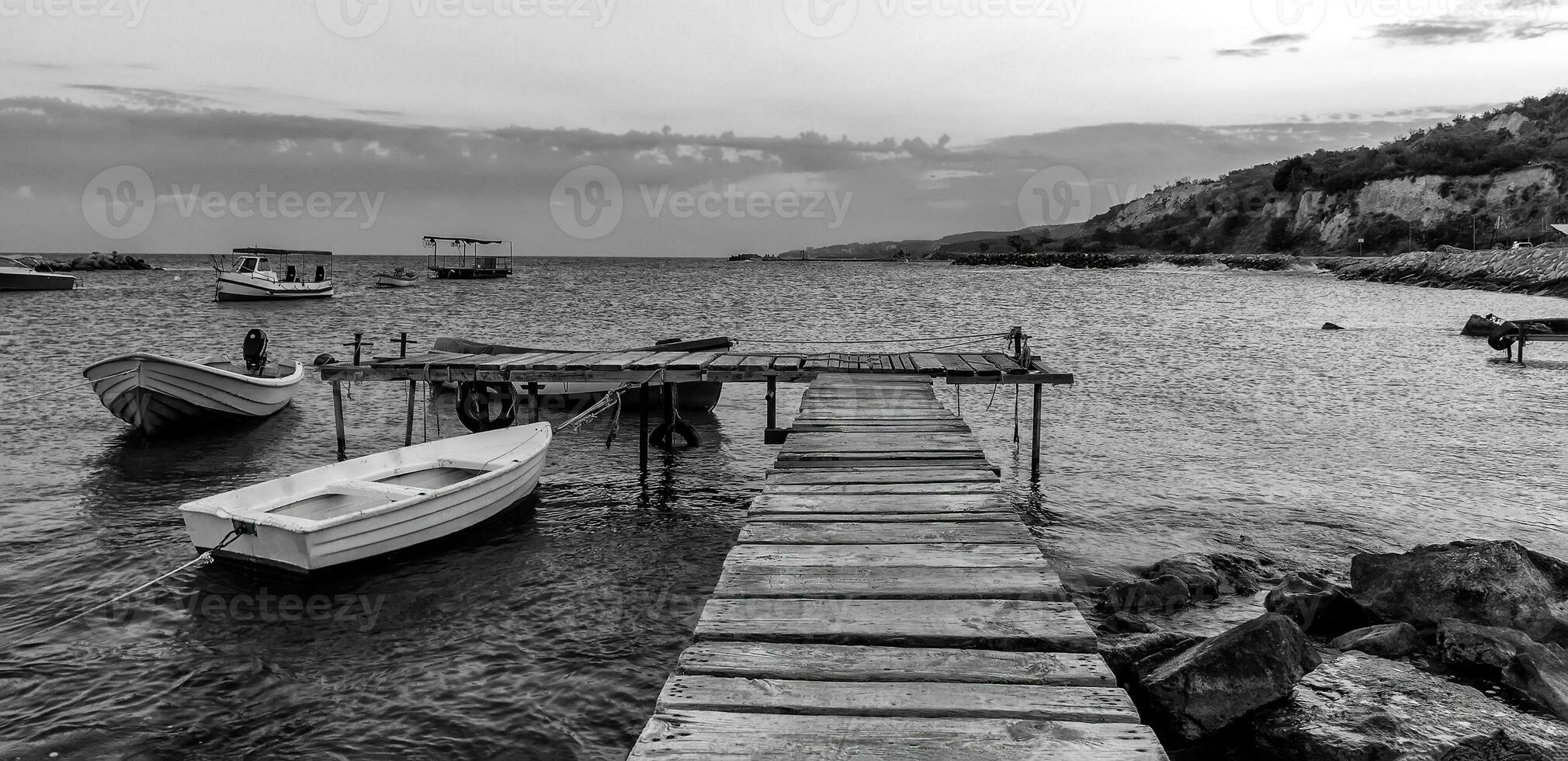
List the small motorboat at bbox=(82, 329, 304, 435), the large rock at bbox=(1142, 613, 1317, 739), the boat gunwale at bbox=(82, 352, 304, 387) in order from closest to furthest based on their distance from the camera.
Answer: the large rock at bbox=(1142, 613, 1317, 739), the boat gunwale at bbox=(82, 352, 304, 387), the small motorboat at bbox=(82, 329, 304, 435)

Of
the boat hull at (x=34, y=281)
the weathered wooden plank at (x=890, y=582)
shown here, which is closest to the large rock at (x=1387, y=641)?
the weathered wooden plank at (x=890, y=582)

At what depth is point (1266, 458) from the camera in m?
18.3

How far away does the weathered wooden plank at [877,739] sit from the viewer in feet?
13.1

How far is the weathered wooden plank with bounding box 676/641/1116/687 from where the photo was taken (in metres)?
4.82

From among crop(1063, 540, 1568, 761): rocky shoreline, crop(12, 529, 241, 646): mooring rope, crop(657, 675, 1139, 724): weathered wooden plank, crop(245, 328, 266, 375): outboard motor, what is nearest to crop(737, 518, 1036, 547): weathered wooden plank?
crop(1063, 540, 1568, 761): rocky shoreline

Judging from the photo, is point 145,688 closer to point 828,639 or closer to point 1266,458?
point 828,639

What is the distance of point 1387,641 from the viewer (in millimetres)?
8383

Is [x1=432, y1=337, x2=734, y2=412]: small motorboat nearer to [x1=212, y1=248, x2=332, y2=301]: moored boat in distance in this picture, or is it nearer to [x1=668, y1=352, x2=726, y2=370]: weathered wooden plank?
[x1=668, y1=352, x2=726, y2=370]: weathered wooden plank

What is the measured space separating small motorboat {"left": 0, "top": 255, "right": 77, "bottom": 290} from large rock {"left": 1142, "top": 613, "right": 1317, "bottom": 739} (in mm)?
95200

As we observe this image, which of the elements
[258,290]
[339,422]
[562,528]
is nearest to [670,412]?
[562,528]

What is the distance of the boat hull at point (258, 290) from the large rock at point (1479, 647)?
7049 centimetres

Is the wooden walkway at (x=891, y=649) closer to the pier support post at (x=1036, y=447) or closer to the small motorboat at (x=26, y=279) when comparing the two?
the pier support post at (x=1036, y=447)

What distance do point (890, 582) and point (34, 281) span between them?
9681cm

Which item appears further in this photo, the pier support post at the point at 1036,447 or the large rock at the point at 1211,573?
the pier support post at the point at 1036,447
